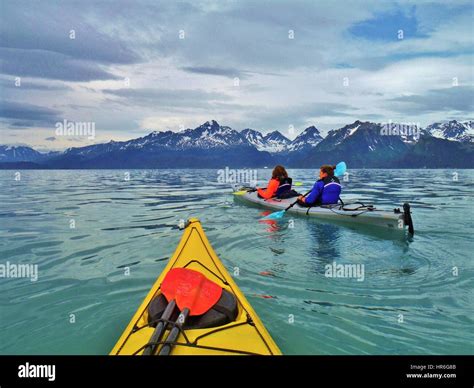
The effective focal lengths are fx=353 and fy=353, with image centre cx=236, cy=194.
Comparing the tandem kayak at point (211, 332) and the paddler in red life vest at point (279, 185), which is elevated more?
the paddler in red life vest at point (279, 185)

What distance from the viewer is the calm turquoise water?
14.2ft

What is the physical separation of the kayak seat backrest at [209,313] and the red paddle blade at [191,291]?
58 millimetres

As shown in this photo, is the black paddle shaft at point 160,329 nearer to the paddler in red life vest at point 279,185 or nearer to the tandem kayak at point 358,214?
the tandem kayak at point 358,214

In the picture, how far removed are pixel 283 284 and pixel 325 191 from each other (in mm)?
6783

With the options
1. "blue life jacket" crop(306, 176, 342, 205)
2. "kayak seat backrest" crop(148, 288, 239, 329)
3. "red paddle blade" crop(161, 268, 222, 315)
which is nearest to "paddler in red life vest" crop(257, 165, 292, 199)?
"blue life jacket" crop(306, 176, 342, 205)

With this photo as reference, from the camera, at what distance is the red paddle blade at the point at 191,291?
388 cm

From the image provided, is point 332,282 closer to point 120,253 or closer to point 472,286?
point 472,286

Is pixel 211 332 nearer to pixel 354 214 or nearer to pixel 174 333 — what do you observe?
pixel 174 333

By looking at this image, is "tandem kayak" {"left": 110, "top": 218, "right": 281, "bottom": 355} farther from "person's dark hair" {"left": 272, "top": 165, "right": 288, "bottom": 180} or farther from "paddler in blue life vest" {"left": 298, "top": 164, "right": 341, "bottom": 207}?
"person's dark hair" {"left": 272, "top": 165, "right": 288, "bottom": 180}

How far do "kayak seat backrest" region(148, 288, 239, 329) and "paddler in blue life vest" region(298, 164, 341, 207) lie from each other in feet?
27.7

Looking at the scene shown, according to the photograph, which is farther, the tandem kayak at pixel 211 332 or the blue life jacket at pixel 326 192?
the blue life jacket at pixel 326 192

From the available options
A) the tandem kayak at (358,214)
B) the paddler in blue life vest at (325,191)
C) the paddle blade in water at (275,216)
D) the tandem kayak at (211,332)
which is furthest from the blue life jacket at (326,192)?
the tandem kayak at (211,332)

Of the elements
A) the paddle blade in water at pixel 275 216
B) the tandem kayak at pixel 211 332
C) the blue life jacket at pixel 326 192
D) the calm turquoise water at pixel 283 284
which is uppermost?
the blue life jacket at pixel 326 192

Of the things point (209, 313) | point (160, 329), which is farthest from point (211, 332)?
point (160, 329)
